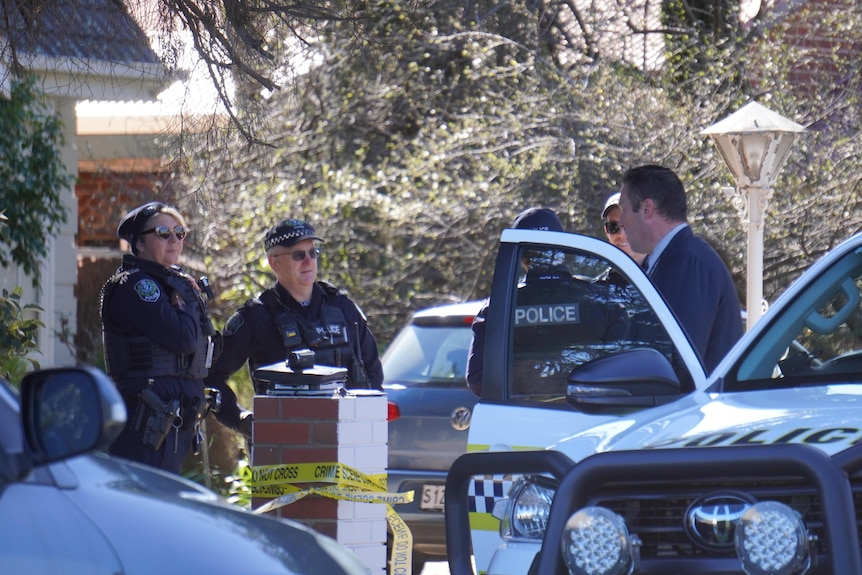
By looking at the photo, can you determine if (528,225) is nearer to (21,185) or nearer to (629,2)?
(21,185)

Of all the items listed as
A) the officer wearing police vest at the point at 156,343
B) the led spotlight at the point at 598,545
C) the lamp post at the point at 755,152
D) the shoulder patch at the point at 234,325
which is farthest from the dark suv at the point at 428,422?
the led spotlight at the point at 598,545

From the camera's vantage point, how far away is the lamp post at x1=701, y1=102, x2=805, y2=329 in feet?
27.9

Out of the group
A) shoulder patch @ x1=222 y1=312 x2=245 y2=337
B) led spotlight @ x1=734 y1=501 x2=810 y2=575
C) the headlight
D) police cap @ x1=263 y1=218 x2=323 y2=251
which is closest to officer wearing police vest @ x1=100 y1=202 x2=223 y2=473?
shoulder patch @ x1=222 y1=312 x2=245 y2=337

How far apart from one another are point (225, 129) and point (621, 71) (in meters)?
6.98

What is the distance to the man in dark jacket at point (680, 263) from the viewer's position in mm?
4762

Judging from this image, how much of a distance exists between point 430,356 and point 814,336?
136 inches

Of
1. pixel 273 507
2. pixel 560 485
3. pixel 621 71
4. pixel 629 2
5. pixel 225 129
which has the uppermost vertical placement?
pixel 629 2

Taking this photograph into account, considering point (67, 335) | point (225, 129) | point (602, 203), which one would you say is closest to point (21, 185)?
point (67, 335)

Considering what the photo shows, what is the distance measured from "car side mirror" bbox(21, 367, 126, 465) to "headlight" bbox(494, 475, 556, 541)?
144 centimetres

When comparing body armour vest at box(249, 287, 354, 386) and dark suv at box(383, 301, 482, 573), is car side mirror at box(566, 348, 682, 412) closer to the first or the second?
body armour vest at box(249, 287, 354, 386)

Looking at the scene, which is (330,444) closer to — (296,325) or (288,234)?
(296,325)

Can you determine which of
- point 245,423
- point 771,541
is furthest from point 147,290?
point 771,541

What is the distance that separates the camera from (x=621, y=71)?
12.2m

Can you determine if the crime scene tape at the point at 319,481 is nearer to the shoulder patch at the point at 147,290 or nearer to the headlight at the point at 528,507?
the shoulder patch at the point at 147,290
